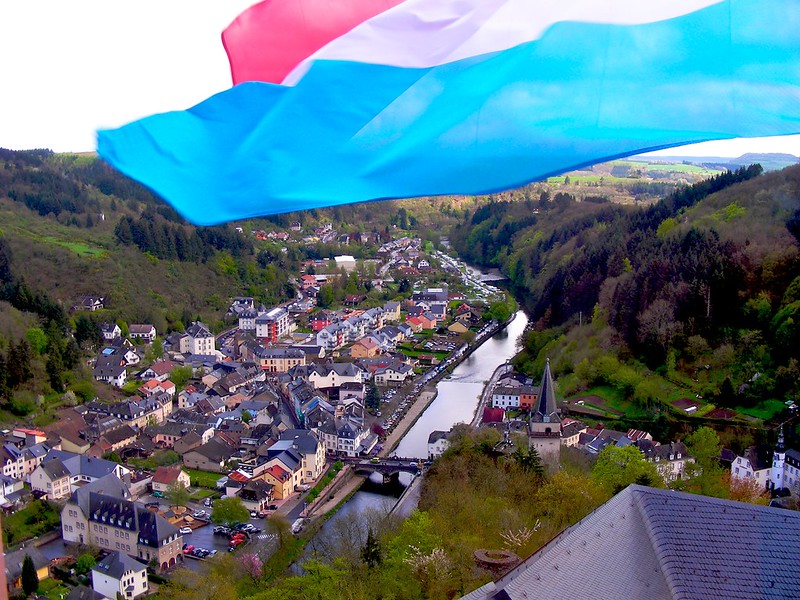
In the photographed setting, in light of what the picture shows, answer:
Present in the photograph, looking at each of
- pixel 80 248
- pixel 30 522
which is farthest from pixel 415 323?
pixel 30 522

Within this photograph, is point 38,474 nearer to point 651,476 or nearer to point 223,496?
point 223,496

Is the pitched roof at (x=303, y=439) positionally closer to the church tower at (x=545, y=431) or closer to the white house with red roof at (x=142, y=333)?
the church tower at (x=545, y=431)

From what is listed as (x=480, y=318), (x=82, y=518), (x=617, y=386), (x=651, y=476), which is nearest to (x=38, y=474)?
(x=82, y=518)

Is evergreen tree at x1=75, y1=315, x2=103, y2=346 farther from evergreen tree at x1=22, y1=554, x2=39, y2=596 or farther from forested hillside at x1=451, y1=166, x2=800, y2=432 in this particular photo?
evergreen tree at x1=22, y1=554, x2=39, y2=596

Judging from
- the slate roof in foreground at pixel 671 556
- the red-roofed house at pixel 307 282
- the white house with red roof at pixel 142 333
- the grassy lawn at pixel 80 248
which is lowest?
the white house with red roof at pixel 142 333

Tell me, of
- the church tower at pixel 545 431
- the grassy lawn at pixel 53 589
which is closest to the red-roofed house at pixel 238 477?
the grassy lawn at pixel 53 589

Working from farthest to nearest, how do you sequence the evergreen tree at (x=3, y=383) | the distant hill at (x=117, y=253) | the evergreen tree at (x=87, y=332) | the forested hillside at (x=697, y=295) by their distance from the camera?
1. the distant hill at (x=117, y=253)
2. the evergreen tree at (x=87, y=332)
3. the evergreen tree at (x=3, y=383)
4. the forested hillside at (x=697, y=295)
